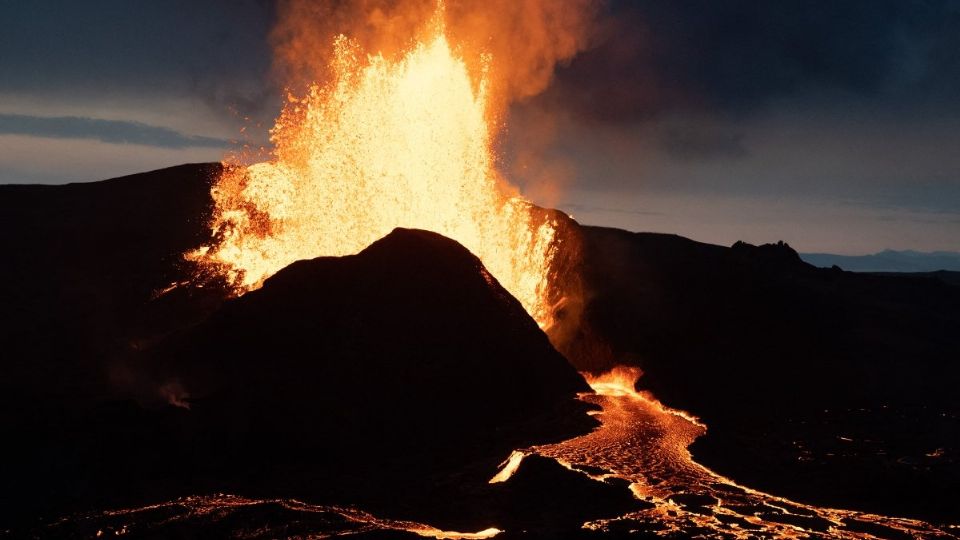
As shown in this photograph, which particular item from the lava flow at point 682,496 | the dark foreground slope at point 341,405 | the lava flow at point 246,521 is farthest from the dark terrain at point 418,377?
the lava flow at point 682,496

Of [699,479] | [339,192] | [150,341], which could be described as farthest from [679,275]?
[150,341]

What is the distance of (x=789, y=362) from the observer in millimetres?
34031

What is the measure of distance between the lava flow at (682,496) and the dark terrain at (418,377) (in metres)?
0.83

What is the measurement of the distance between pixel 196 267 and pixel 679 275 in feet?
86.4

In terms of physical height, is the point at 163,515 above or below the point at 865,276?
below

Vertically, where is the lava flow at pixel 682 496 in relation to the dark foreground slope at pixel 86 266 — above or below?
below

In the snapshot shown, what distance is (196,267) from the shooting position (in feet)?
128

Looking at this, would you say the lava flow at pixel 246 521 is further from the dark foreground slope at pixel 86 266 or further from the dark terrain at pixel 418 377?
the dark foreground slope at pixel 86 266

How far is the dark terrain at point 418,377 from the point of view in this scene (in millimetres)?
19281

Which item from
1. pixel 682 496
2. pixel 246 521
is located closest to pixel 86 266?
pixel 246 521

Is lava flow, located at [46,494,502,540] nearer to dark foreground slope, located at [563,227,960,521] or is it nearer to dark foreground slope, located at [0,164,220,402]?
dark foreground slope, located at [563,227,960,521]

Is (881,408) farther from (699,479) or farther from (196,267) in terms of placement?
(196,267)

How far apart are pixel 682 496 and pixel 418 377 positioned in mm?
10108

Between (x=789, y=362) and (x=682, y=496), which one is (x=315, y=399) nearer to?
(x=682, y=496)
